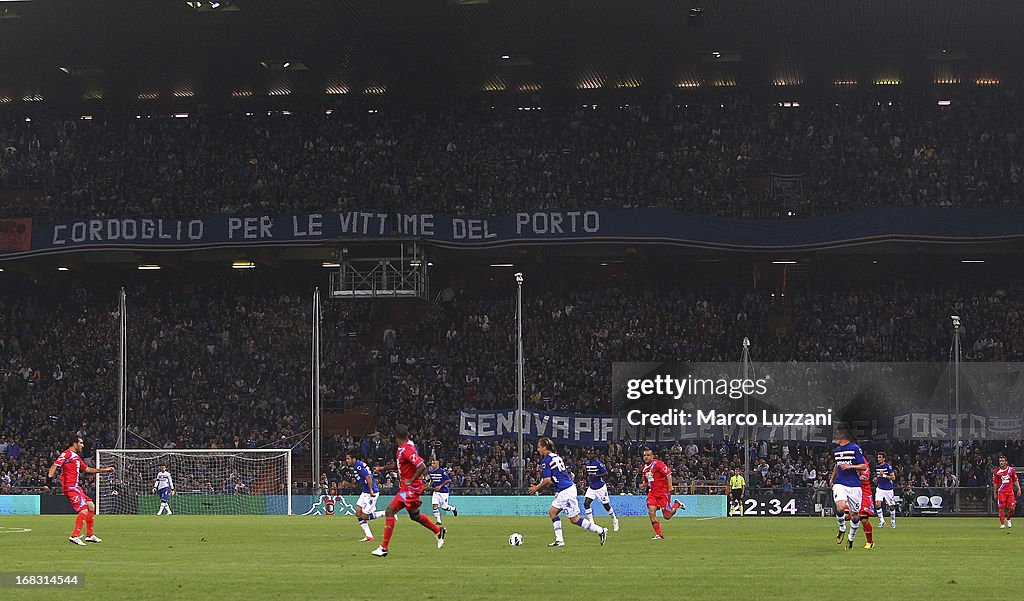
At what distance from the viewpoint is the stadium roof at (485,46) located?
2140 inches

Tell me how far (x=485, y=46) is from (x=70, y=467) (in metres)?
33.6

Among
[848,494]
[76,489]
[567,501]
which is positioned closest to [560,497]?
[567,501]

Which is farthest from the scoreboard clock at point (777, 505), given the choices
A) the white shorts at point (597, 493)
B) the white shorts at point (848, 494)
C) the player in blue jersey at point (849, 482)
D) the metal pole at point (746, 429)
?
the white shorts at point (848, 494)

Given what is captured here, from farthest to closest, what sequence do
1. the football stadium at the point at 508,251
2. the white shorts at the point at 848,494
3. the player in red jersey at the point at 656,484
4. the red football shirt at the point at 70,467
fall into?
the football stadium at the point at 508,251
the player in red jersey at the point at 656,484
the red football shirt at the point at 70,467
the white shorts at the point at 848,494

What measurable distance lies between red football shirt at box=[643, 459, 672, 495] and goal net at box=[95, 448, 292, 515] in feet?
71.4

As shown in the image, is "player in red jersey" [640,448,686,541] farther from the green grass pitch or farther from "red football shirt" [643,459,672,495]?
the green grass pitch

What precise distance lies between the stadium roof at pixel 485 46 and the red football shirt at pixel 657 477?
25732mm

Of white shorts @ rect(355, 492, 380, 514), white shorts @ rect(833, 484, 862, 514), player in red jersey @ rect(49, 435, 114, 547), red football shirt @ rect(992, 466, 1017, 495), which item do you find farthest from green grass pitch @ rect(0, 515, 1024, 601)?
red football shirt @ rect(992, 466, 1017, 495)

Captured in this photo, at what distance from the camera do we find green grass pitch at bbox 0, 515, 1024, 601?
57.1ft

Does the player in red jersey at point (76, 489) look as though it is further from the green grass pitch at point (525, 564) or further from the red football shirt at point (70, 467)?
the green grass pitch at point (525, 564)

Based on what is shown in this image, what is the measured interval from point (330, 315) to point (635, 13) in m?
19.7

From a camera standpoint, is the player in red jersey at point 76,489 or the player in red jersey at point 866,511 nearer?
the player in red jersey at point 866,511

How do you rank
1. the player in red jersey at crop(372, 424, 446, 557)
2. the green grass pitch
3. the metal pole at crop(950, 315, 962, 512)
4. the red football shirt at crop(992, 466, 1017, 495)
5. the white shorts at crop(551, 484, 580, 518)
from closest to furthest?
the green grass pitch → the player in red jersey at crop(372, 424, 446, 557) → the white shorts at crop(551, 484, 580, 518) → the red football shirt at crop(992, 466, 1017, 495) → the metal pole at crop(950, 315, 962, 512)

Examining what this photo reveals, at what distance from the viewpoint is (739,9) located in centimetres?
5441
